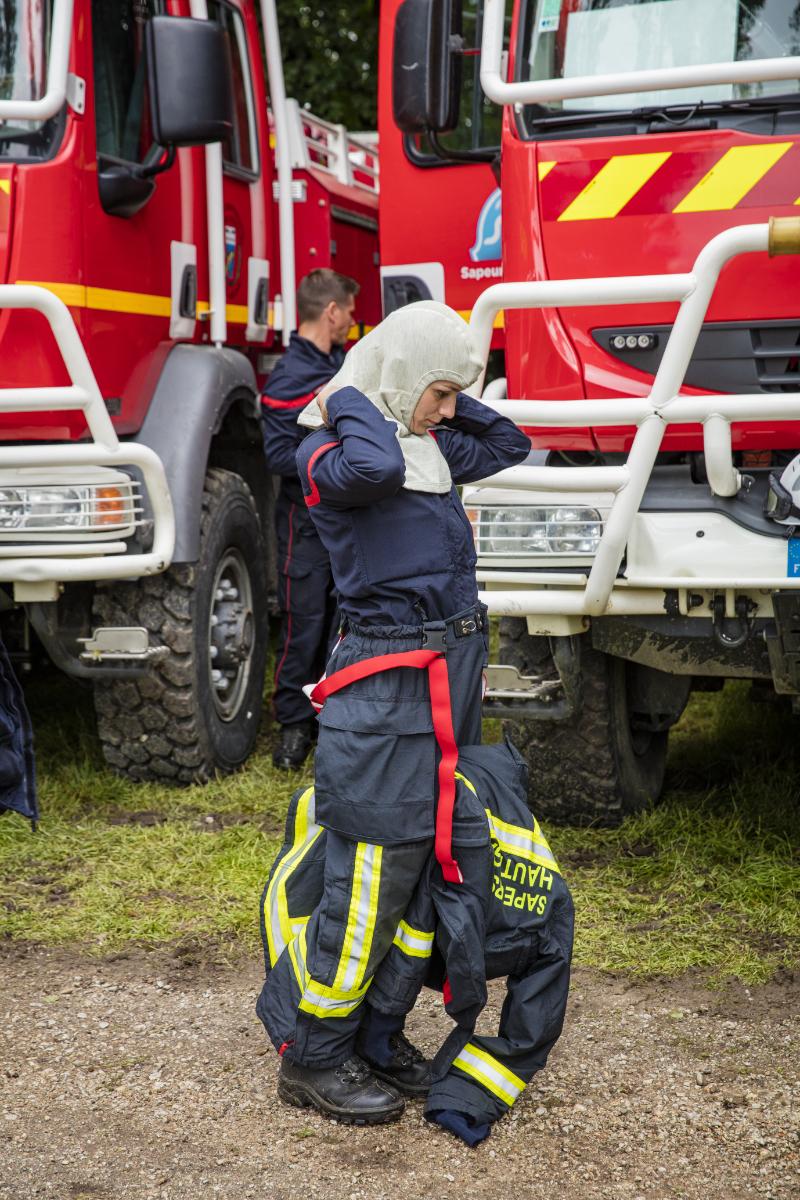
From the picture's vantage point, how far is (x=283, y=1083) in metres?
2.77

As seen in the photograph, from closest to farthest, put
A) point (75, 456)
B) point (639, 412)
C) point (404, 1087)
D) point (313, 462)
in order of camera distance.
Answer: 1. point (313, 462)
2. point (404, 1087)
3. point (639, 412)
4. point (75, 456)

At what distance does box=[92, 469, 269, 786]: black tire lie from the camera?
4.48 m

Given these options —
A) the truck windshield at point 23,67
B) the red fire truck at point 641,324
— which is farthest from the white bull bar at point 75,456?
the red fire truck at point 641,324

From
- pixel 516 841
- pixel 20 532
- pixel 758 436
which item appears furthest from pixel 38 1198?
A: pixel 758 436

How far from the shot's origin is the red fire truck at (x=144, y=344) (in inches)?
150

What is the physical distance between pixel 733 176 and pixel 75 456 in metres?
2.03

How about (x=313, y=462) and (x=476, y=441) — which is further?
(x=476, y=441)

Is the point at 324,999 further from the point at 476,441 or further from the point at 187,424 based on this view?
the point at 187,424

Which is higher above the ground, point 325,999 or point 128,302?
point 128,302

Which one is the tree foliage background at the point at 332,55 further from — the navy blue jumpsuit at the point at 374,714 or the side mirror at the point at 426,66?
the navy blue jumpsuit at the point at 374,714

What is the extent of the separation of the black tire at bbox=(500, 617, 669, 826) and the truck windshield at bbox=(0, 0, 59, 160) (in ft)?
6.74

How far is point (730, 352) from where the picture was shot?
3404 mm

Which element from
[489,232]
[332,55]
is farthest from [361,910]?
[332,55]

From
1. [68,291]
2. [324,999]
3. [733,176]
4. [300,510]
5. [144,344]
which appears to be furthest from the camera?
[300,510]
